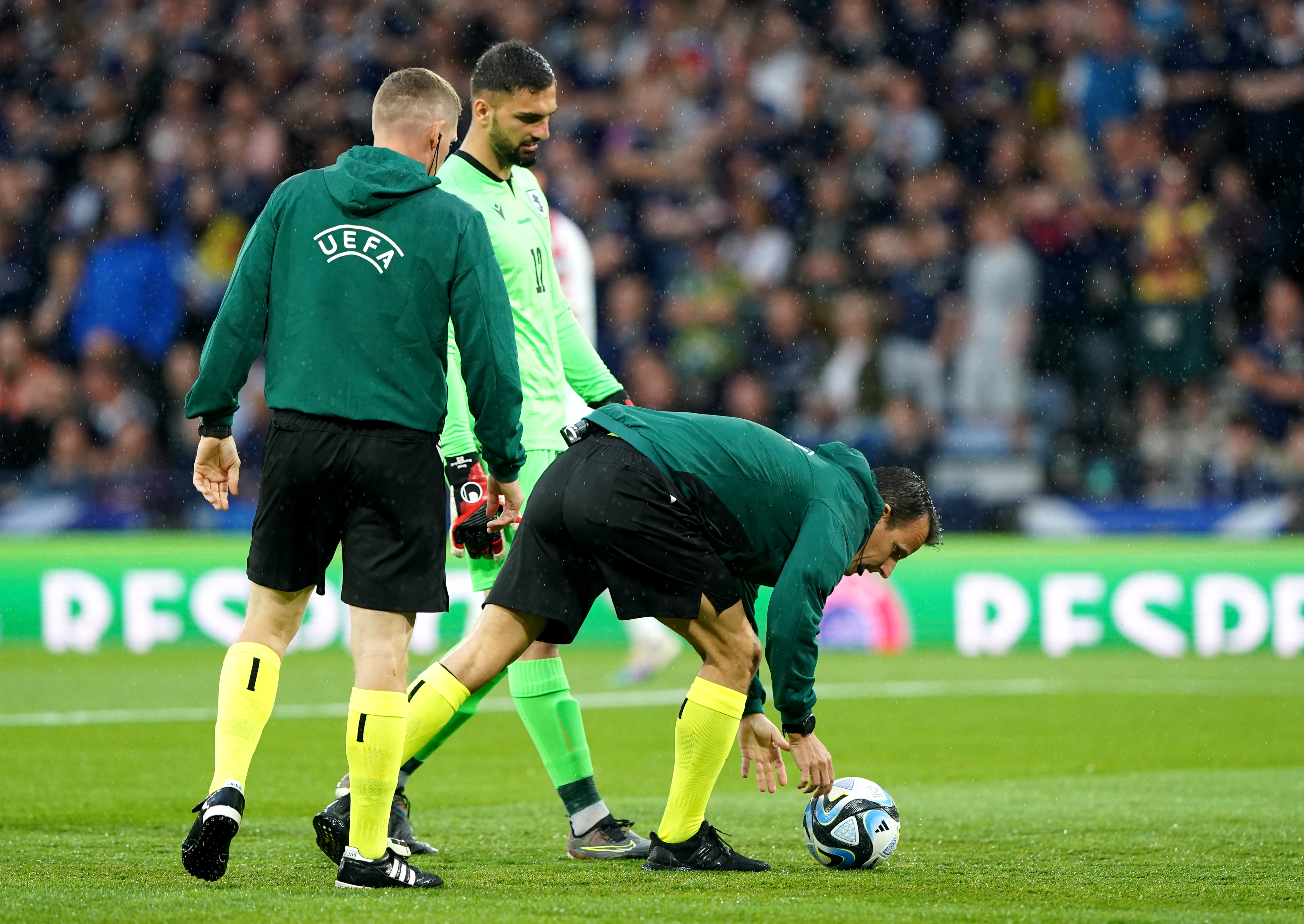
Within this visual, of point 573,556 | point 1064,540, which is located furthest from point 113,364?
point 573,556

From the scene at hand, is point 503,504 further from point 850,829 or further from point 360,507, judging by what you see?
point 850,829

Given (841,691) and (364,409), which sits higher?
(364,409)

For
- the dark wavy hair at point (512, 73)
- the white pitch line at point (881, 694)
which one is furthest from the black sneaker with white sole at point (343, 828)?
the white pitch line at point (881, 694)

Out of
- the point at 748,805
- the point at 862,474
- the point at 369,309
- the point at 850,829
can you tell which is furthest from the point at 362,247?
the point at 748,805

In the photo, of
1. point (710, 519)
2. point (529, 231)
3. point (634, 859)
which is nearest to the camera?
point (710, 519)

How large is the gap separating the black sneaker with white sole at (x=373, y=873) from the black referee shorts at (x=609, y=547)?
2.83 ft

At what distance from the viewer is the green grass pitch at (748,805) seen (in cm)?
458

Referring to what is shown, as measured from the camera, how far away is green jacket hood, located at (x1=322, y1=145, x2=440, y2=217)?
15.7 ft

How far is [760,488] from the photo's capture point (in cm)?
520

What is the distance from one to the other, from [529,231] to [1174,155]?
32.8 feet

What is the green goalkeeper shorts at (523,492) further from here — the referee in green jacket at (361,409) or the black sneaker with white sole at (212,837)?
the black sneaker with white sole at (212,837)

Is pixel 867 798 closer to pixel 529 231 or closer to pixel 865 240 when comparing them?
pixel 529 231

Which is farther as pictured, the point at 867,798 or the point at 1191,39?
the point at 1191,39

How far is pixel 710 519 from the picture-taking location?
206 inches
